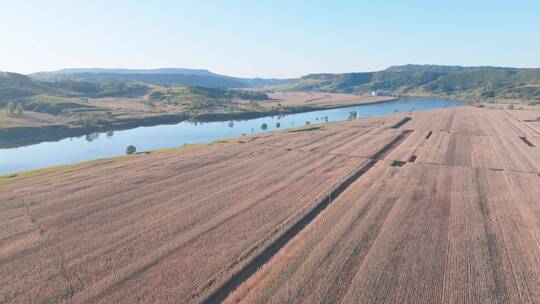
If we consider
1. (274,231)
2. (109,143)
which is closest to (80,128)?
(109,143)

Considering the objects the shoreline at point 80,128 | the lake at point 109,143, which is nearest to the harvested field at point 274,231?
the lake at point 109,143

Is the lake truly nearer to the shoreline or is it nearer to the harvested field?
the shoreline

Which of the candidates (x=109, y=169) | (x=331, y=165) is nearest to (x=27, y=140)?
(x=109, y=169)

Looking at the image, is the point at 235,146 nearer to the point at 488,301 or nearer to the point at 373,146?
the point at 373,146

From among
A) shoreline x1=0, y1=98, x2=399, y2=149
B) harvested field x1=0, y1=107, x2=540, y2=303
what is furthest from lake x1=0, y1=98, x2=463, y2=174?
harvested field x1=0, y1=107, x2=540, y2=303

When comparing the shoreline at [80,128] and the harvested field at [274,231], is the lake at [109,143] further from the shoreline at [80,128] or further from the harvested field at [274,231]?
the harvested field at [274,231]

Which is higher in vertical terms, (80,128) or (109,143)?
(80,128)

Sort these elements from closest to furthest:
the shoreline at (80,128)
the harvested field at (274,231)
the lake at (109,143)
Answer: the harvested field at (274,231), the lake at (109,143), the shoreline at (80,128)

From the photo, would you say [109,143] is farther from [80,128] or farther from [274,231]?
[274,231]
